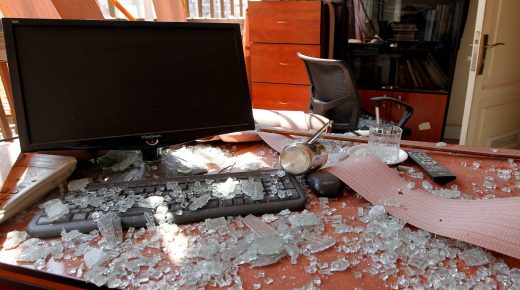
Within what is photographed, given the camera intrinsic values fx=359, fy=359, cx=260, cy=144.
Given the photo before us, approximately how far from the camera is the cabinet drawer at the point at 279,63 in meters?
2.82

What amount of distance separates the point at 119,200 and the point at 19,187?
226mm

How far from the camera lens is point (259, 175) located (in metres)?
0.87

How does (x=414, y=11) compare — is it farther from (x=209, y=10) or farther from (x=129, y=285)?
(x=129, y=285)

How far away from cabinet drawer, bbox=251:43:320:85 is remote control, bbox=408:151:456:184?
188 centimetres

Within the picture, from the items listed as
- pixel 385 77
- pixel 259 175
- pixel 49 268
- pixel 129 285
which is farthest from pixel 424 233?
pixel 385 77

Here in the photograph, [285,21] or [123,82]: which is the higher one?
[285,21]

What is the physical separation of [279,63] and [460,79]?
160cm

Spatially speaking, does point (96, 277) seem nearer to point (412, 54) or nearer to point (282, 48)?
point (282, 48)

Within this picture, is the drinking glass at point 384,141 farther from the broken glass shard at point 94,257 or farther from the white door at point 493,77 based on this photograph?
the white door at point 493,77

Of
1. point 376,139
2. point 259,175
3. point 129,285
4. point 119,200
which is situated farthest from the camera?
point 376,139

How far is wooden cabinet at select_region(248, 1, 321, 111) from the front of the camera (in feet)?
8.89

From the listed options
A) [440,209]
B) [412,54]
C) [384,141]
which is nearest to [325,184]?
[440,209]

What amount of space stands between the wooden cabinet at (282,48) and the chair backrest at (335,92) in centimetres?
50

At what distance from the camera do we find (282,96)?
300 cm
